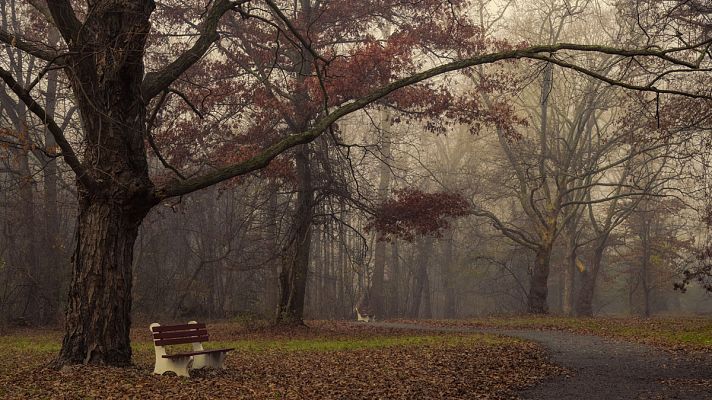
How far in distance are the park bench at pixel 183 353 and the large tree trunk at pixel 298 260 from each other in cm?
858

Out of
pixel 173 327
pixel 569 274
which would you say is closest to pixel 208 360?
pixel 173 327

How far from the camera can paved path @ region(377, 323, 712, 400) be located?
953 cm

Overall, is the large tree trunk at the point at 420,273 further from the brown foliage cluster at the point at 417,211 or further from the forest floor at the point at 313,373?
the forest floor at the point at 313,373

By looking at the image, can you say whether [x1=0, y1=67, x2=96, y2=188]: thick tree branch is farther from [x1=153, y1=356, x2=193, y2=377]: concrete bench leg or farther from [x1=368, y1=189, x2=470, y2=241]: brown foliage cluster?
[x1=368, y1=189, x2=470, y2=241]: brown foliage cluster

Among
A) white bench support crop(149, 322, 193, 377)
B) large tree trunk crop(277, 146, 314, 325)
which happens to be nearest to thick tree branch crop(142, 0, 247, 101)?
white bench support crop(149, 322, 193, 377)

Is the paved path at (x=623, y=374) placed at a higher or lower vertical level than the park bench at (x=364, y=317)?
lower

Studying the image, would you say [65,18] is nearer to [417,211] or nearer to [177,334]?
[177,334]

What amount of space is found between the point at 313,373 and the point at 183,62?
5.55 metres

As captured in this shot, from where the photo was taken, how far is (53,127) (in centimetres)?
973

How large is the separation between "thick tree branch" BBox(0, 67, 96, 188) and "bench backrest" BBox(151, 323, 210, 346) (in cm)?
235

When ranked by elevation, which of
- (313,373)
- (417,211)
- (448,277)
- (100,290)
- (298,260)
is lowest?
(313,373)

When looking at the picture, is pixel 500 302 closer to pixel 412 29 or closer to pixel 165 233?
pixel 165 233

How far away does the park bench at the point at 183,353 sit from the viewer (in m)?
10.4

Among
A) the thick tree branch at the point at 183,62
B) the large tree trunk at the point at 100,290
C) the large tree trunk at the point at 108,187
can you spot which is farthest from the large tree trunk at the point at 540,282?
the large tree trunk at the point at 100,290
